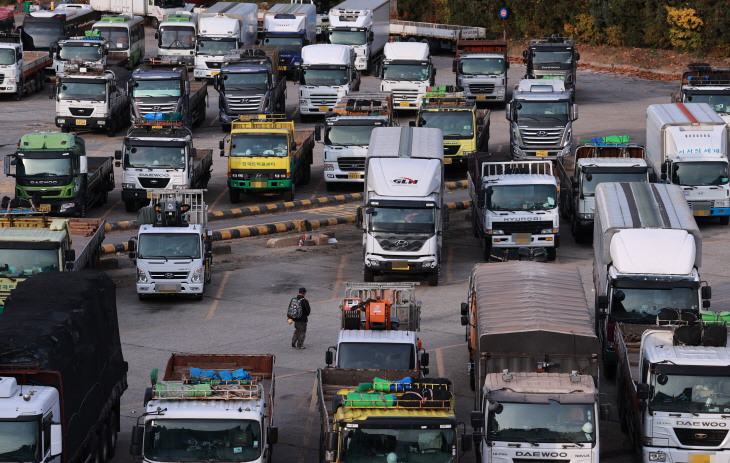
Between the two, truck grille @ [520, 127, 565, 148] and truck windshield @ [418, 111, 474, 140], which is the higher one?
truck windshield @ [418, 111, 474, 140]

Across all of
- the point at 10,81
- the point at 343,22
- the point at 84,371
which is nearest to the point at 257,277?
the point at 84,371

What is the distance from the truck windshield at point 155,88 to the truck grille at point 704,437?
35268 millimetres

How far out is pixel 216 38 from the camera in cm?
6128

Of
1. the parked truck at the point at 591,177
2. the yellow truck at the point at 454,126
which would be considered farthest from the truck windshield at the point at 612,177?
the yellow truck at the point at 454,126

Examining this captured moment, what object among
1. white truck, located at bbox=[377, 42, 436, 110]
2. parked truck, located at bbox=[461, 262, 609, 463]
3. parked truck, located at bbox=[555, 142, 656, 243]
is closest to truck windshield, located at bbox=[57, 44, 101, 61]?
white truck, located at bbox=[377, 42, 436, 110]

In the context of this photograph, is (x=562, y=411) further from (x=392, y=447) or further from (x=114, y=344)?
(x=114, y=344)

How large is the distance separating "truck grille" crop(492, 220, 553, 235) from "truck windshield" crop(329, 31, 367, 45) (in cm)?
3265

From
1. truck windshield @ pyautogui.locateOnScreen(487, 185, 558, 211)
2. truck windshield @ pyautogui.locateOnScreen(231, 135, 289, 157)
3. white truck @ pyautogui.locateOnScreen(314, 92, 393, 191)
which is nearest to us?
truck windshield @ pyautogui.locateOnScreen(487, 185, 558, 211)

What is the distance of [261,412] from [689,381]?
6623 mm

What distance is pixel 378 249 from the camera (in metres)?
31.0

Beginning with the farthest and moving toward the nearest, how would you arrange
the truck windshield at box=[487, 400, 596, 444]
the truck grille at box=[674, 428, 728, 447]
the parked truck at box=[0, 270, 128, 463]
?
the truck grille at box=[674, 428, 728, 447], the truck windshield at box=[487, 400, 596, 444], the parked truck at box=[0, 270, 128, 463]

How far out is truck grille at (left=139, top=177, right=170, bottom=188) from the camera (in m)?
38.4

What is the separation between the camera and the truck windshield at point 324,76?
53250 mm

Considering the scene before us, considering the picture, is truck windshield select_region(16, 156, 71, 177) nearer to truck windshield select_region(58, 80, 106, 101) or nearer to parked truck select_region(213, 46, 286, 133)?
truck windshield select_region(58, 80, 106, 101)
